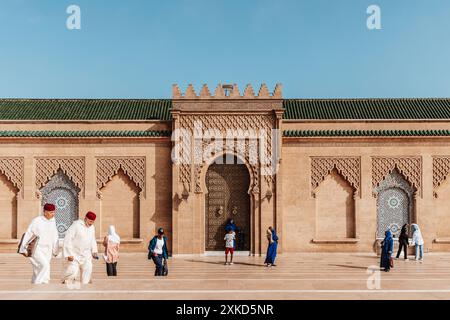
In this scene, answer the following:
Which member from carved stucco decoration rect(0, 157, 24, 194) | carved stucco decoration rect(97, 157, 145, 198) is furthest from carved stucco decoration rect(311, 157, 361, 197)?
carved stucco decoration rect(0, 157, 24, 194)

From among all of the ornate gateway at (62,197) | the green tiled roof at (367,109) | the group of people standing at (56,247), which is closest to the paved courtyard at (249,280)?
the group of people standing at (56,247)

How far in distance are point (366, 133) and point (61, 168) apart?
8.87 metres

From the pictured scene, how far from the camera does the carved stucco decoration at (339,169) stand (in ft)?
49.3

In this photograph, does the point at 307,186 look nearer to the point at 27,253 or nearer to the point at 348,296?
the point at 348,296

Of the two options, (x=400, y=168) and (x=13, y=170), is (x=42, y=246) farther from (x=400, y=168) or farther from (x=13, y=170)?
(x=400, y=168)

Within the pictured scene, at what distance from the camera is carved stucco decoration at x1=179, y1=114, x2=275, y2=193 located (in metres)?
14.5

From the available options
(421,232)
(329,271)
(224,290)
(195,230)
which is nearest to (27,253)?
(224,290)

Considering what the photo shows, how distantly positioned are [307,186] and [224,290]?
753 cm

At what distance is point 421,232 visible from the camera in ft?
49.0

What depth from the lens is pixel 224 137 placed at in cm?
1459

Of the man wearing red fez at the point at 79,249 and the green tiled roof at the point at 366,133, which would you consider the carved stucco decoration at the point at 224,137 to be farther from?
the man wearing red fez at the point at 79,249

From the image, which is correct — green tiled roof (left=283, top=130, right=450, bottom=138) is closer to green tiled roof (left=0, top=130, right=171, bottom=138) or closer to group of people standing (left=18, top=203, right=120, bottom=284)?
green tiled roof (left=0, top=130, right=171, bottom=138)

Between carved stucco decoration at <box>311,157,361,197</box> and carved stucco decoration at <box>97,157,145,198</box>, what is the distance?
495cm
